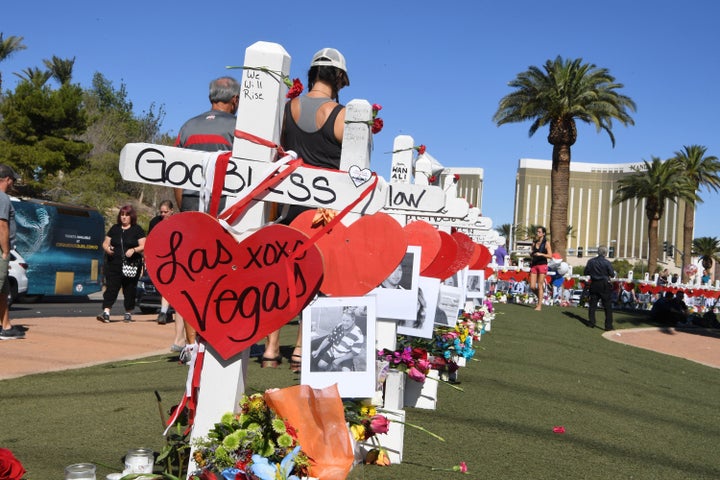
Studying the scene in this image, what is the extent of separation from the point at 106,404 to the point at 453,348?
95.6 inches

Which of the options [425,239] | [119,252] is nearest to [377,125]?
[425,239]

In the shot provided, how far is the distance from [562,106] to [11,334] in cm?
2830

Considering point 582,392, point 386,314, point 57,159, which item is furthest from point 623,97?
point 386,314

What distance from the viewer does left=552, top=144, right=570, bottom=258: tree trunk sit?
3180cm

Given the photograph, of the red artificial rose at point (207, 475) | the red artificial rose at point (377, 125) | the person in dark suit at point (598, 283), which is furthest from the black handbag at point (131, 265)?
the person in dark suit at point (598, 283)

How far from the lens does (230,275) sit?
2.69 m

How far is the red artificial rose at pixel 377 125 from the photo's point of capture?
3570 mm

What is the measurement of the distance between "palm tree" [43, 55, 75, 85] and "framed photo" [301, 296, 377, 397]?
162 feet

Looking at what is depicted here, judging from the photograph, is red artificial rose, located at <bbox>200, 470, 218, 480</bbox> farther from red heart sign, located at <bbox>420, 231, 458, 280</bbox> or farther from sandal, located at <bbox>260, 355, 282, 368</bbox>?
red heart sign, located at <bbox>420, 231, 458, 280</bbox>

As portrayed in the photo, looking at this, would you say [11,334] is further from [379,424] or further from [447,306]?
[379,424]

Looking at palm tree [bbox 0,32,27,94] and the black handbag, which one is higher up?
palm tree [bbox 0,32,27,94]

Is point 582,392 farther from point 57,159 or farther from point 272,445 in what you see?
point 57,159

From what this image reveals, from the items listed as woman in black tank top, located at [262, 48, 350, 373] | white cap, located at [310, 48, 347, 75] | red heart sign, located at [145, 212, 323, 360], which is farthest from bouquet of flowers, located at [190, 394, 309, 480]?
white cap, located at [310, 48, 347, 75]

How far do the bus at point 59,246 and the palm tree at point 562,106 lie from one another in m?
19.4
